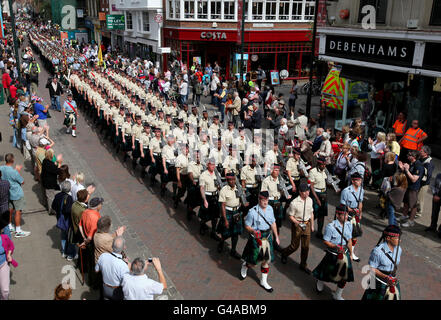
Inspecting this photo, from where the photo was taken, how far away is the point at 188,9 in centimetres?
3161

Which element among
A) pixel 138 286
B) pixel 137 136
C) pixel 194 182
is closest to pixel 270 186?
pixel 194 182

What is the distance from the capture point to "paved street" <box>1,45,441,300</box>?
716 centimetres

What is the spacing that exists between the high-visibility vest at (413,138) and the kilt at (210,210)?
6627 millimetres

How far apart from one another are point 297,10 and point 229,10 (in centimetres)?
544

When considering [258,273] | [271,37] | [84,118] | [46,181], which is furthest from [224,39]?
[258,273]

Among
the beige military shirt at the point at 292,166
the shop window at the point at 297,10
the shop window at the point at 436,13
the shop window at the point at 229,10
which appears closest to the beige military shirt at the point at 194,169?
the beige military shirt at the point at 292,166

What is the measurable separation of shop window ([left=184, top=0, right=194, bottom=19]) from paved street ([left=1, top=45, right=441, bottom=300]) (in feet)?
74.9

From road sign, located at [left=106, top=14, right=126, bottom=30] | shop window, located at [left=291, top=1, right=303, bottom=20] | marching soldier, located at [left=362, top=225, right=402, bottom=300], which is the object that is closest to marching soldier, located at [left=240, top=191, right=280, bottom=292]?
marching soldier, located at [left=362, top=225, right=402, bottom=300]

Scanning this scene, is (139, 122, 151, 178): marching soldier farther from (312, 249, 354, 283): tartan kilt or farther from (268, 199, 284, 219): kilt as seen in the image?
(312, 249, 354, 283): tartan kilt

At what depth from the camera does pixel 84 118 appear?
2017cm

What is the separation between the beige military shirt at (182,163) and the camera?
9875 millimetres

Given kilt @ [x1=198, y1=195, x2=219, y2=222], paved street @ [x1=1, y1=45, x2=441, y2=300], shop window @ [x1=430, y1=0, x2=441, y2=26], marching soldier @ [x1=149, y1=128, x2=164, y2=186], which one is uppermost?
shop window @ [x1=430, y1=0, x2=441, y2=26]

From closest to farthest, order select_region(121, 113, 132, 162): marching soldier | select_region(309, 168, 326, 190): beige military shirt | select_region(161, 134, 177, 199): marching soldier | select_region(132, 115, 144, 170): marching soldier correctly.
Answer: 1. select_region(309, 168, 326, 190): beige military shirt
2. select_region(161, 134, 177, 199): marching soldier
3. select_region(132, 115, 144, 170): marching soldier
4. select_region(121, 113, 132, 162): marching soldier

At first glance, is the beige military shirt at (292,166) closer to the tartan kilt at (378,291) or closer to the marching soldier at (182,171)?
the marching soldier at (182,171)
